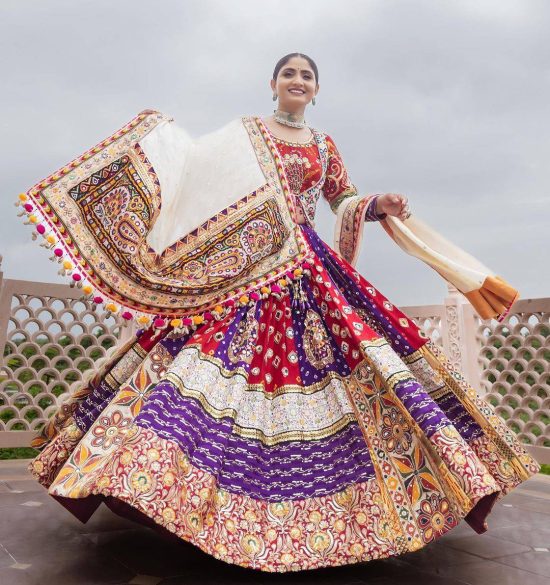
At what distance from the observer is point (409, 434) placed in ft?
7.54

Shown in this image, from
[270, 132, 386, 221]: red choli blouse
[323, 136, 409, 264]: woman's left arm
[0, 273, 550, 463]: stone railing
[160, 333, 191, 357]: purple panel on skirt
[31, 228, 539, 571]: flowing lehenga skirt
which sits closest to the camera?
[31, 228, 539, 571]: flowing lehenga skirt

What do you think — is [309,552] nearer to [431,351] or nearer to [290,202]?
[431,351]

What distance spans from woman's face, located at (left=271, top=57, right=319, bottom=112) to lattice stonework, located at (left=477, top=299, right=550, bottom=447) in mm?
3081

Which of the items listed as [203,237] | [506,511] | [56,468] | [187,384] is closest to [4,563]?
[56,468]

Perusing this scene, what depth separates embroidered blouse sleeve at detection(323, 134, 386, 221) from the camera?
3365 mm

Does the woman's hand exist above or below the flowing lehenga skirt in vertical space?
above

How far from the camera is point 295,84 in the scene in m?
3.16

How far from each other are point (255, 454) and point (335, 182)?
1727mm

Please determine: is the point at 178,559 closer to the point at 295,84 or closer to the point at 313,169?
the point at 313,169

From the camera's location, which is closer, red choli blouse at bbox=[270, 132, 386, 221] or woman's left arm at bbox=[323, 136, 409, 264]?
red choli blouse at bbox=[270, 132, 386, 221]

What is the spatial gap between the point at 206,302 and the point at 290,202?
0.70 metres

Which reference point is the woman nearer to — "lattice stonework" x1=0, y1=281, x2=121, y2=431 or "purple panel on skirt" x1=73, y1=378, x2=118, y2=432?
"purple panel on skirt" x1=73, y1=378, x2=118, y2=432

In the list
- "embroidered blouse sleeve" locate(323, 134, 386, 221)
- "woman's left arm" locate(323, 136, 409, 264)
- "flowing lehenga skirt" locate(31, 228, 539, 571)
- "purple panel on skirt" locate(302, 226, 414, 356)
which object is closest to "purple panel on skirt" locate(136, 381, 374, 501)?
"flowing lehenga skirt" locate(31, 228, 539, 571)

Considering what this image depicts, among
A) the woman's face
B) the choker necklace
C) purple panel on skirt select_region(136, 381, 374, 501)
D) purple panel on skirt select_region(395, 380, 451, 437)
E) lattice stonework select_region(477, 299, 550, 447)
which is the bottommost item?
lattice stonework select_region(477, 299, 550, 447)
